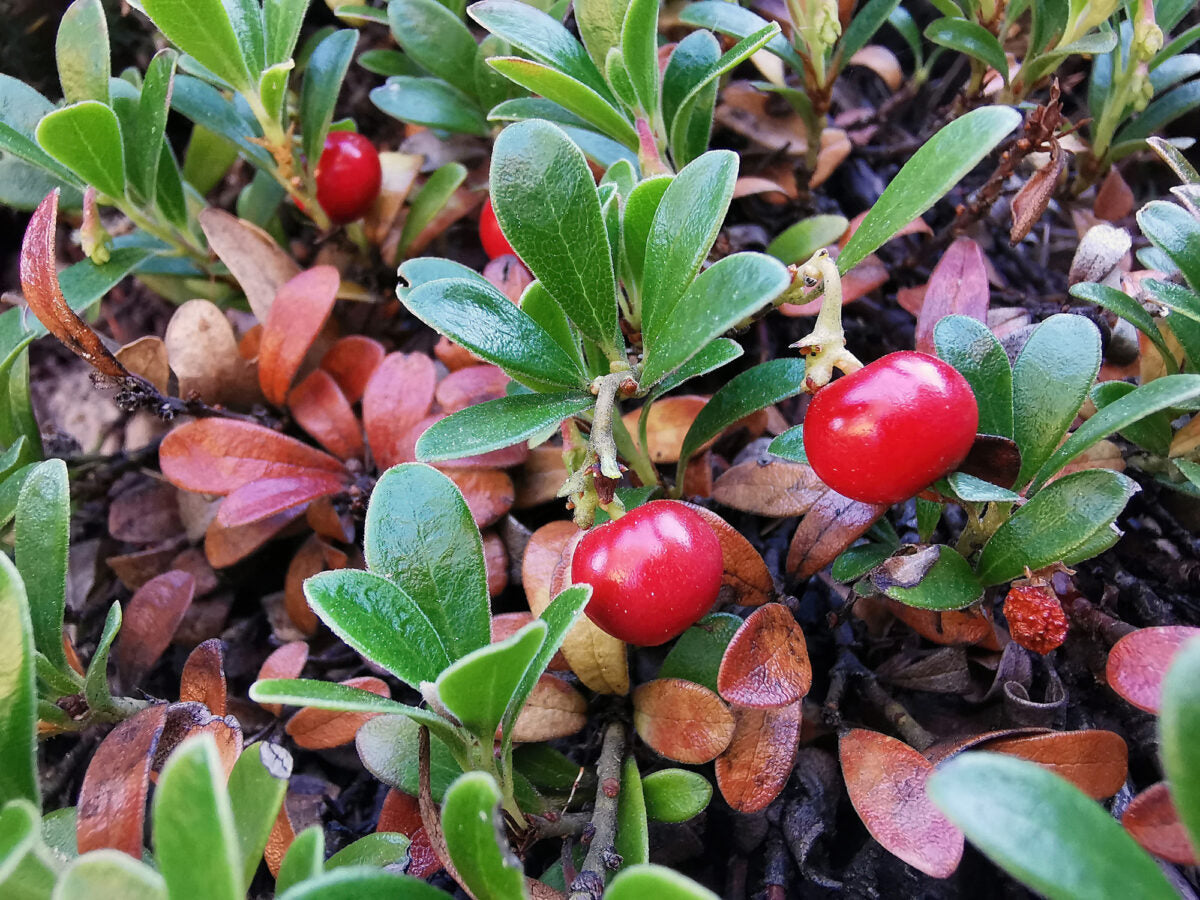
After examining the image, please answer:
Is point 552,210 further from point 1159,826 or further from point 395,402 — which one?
point 1159,826

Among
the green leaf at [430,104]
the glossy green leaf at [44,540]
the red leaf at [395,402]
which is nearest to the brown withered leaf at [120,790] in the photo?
the glossy green leaf at [44,540]

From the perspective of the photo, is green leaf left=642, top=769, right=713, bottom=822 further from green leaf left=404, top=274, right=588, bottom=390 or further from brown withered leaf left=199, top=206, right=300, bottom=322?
brown withered leaf left=199, top=206, right=300, bottom=322

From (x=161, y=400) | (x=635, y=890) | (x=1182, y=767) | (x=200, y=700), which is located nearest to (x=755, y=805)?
(x=635, y=890)

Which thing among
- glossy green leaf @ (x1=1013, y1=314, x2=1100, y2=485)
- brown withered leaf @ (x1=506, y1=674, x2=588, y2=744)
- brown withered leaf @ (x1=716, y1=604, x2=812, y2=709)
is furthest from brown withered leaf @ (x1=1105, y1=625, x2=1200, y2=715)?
brown withered leaf @ (x1=506, y1=674, x2=588, y2=744)

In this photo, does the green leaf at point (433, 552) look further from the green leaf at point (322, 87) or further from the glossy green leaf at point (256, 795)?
the green leaf at point (322, 87)

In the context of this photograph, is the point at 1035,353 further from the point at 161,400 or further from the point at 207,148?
the point at 207,148

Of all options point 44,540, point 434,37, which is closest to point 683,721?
point 44,540
